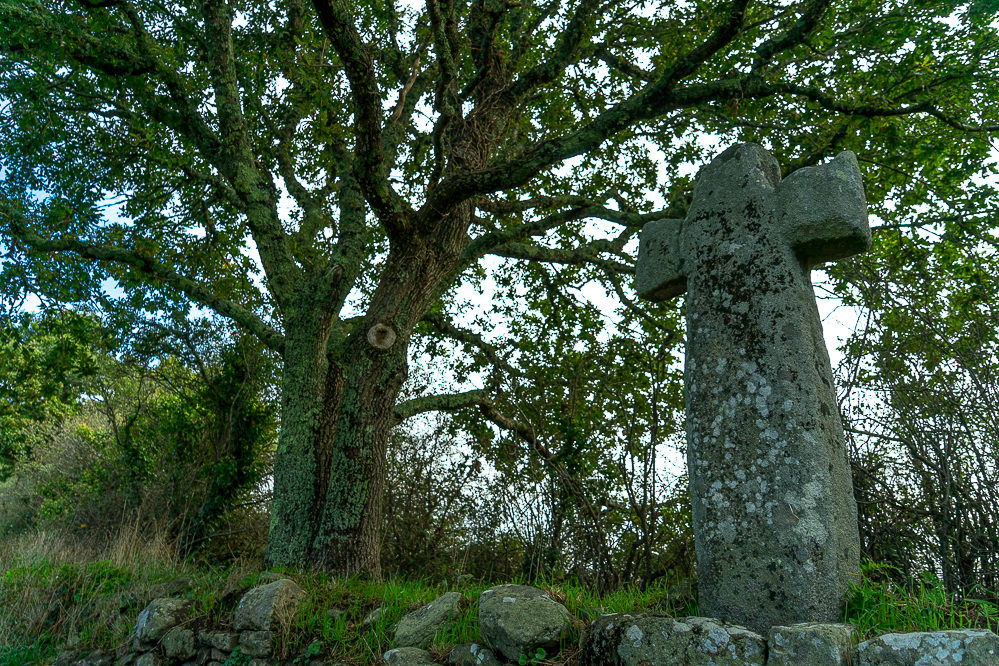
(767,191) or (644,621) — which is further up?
(767,191)

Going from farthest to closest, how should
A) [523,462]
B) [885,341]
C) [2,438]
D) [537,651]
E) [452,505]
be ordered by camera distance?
[2,438] < [452,505] < [523,462] < [885,341] < [537,651]

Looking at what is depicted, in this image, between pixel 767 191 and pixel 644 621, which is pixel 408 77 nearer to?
pixel 767 191

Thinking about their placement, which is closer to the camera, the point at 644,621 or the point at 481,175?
the point at 644,621

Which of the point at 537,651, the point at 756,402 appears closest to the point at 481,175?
the point at 756,402

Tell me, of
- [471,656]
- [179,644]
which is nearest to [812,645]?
[471,656]

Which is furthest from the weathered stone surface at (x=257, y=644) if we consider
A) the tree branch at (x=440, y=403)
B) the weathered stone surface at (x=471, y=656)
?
the tree branch at (x=440, y=403)

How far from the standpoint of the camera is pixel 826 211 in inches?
144

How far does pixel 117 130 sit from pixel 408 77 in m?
4.71

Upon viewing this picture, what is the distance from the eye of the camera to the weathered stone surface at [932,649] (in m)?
2.50

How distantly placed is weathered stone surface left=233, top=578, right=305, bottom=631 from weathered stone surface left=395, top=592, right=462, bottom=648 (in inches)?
43.4

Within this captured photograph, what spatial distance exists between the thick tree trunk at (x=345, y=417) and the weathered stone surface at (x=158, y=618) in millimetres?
1291

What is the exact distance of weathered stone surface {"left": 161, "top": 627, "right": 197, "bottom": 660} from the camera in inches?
215

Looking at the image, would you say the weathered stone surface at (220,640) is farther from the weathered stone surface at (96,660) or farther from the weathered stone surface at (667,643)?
the weathered stone surface at (667,643)

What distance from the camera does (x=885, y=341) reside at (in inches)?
209
